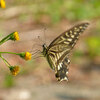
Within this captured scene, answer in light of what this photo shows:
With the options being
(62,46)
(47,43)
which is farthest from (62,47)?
(47,43)

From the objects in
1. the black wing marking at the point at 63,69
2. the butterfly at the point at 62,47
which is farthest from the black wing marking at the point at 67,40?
the black wing marking at the point at 63,69

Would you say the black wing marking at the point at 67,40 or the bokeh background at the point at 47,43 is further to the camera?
the bokeh background at the point at 47,43

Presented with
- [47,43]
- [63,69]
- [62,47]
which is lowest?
[63,69]

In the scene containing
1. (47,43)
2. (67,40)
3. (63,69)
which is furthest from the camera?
(47,43)

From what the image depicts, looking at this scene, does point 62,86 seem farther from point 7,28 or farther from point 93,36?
point 7,28

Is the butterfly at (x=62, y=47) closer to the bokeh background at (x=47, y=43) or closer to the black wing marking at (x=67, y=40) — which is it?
the black wing marking at (x=67, y=40)

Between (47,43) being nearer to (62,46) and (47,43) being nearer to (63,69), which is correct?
(63,69)

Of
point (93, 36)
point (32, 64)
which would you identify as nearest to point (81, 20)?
point (93, 36)

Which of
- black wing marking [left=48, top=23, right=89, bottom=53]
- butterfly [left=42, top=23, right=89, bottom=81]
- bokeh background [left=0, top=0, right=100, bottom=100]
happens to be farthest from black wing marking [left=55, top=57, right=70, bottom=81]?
bokeh background [left=0, top=0, right=100, bottom=100]
